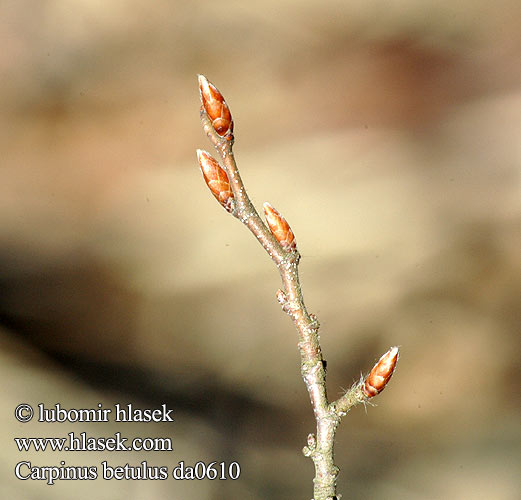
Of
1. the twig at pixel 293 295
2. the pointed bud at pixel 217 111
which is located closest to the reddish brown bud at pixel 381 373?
the twig at pixel 293 295

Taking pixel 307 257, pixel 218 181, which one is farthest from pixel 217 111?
pixel 307 257

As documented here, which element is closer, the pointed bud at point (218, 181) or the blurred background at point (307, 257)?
the pointed bud at point (218, 181)

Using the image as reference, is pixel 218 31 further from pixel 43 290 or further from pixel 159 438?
pixel 159 438

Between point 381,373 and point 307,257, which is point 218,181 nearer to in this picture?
point 381,373

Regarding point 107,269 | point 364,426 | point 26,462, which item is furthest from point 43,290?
point 364,426

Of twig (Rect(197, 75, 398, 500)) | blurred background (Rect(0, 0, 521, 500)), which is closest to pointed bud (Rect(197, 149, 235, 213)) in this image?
twig (Rect(197, 75, 398, 500))

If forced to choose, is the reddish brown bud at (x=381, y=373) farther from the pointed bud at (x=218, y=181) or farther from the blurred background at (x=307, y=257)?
the blurred background at (x=307, y=257)

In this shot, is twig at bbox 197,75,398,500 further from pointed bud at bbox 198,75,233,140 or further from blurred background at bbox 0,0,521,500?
blurred background at bbox 0,0,521,500
